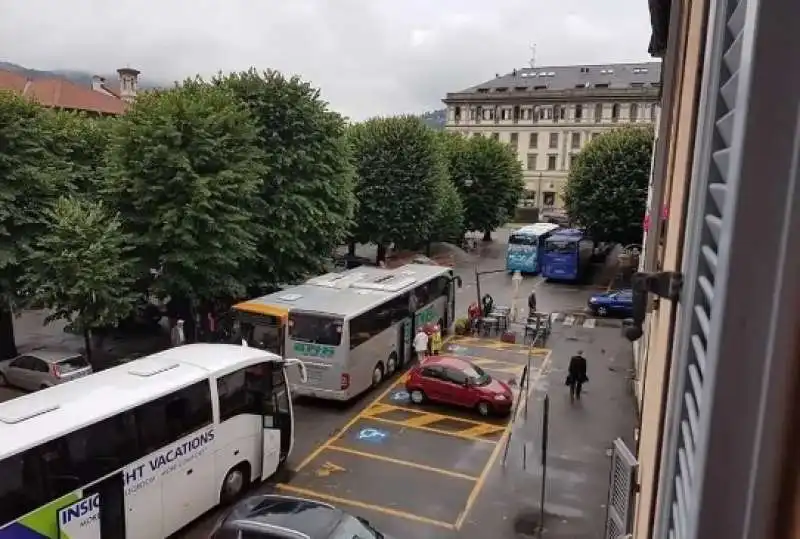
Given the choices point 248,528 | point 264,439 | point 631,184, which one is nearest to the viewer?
point 248,528

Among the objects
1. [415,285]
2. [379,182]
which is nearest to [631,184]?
[379,182]

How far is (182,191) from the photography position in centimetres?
2031

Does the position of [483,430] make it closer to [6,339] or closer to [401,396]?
[401,396]

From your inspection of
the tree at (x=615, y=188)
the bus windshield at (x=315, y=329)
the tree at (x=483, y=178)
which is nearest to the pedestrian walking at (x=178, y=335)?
the bus windshield at (x=315, y=329)

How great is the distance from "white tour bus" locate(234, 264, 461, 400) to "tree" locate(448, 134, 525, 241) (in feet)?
102

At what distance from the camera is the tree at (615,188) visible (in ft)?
123

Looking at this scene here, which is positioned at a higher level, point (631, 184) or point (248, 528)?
point (631, 184)

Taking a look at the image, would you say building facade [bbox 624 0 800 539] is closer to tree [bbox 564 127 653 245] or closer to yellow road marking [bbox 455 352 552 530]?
yellow road marking [bbox 455 352 552 530]

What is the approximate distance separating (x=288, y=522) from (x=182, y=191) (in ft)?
43.6

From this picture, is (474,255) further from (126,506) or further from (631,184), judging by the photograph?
(126,506)

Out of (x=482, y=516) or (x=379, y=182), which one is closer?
(x=482, y=516)

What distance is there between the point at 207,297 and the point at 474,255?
3092 cm

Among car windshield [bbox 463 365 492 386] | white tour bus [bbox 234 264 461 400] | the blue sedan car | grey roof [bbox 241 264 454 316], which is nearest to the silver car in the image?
white tour bus [bbox 234 264 461 400]

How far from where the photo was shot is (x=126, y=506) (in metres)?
10.2
